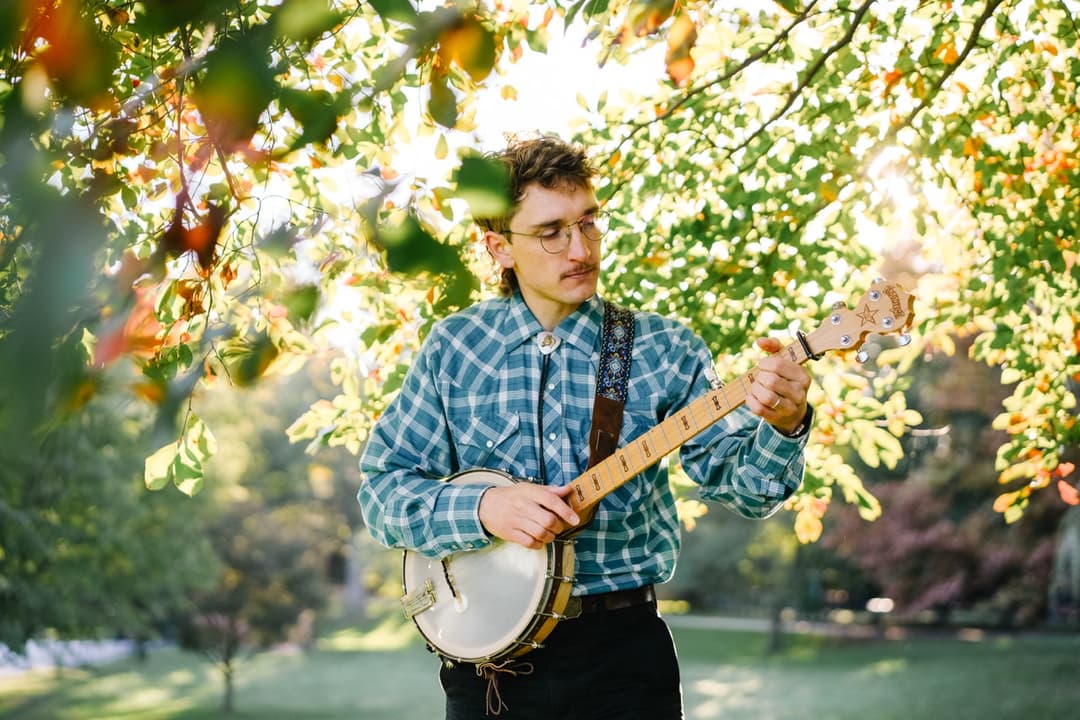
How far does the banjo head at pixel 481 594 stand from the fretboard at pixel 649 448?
0.44 ft

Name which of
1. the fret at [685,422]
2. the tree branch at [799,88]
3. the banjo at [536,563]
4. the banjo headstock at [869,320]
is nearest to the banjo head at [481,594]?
the banjo at [536,563]

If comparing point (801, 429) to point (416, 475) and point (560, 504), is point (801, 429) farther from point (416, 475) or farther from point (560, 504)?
point (416, 475)

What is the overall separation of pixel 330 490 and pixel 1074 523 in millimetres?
22616

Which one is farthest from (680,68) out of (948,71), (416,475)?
(948,71)

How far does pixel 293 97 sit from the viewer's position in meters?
1.36

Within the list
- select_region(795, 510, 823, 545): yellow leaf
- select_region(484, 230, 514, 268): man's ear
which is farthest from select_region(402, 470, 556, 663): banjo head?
select_region(795, 510, 823, 545): yellow leaf

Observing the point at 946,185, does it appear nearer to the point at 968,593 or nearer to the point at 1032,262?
the point at 1032,262

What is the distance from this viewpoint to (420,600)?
2807 mm

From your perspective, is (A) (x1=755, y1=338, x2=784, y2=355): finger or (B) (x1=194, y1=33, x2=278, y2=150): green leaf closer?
(B) (x1=194, y1=33, x2=278, y2=150): green leaf

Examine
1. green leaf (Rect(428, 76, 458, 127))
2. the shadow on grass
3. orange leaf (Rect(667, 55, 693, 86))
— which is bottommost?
the shadow on grass

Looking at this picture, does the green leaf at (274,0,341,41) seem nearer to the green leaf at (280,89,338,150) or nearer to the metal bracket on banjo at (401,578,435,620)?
the green leaf at (280,89,338,150)

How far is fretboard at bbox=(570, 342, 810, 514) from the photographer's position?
2451 millimetres

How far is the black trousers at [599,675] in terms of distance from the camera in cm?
251

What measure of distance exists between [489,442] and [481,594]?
34cm
